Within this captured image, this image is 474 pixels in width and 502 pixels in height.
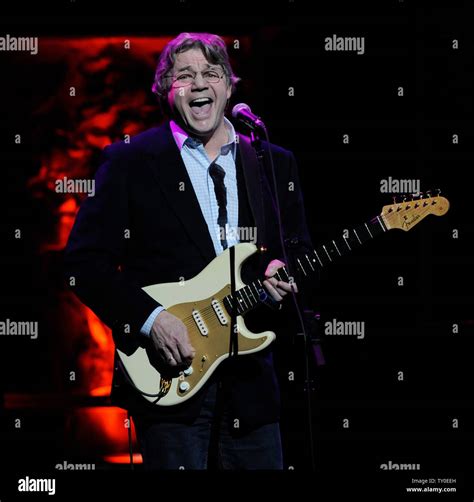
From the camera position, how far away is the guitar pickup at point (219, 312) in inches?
122

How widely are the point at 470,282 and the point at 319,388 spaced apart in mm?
1019

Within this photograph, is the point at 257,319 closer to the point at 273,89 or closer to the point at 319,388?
the point at 319,388

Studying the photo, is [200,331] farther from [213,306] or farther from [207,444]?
[207,444]

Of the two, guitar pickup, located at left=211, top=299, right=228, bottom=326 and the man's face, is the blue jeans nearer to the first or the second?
guitar pickup, located at left=211, top=299, right=228, bottom=326

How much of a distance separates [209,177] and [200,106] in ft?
0.94

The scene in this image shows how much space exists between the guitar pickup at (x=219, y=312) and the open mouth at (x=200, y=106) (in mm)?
746

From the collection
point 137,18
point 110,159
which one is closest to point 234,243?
point 110,159

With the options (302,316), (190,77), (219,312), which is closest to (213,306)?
(219,312)

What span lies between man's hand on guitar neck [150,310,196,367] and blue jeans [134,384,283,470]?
164mm

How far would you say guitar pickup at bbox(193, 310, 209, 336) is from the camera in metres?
3.08

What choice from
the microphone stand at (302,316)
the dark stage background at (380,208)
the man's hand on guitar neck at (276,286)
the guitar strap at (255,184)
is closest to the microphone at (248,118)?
the microphone stand at (302,316)

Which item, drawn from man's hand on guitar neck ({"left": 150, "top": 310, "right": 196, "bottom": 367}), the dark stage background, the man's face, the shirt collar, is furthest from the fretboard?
the dark stage background

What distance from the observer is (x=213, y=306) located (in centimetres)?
311

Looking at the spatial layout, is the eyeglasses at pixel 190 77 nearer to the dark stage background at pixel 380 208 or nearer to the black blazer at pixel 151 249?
the black blazer at pixel 151 249
